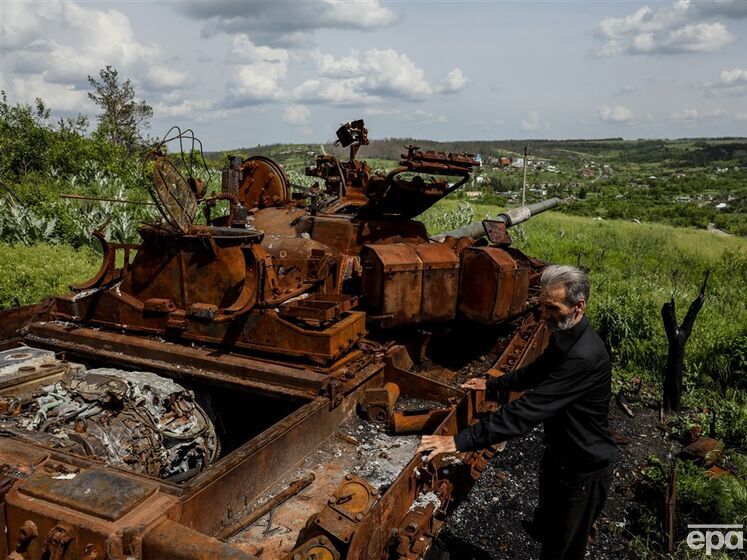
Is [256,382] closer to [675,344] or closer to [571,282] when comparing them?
[571,282]

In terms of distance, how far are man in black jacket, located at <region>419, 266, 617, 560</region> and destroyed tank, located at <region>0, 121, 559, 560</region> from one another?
2.13ft

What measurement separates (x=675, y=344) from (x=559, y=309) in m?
5.12

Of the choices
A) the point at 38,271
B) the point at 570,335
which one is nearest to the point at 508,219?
the point at 570,335

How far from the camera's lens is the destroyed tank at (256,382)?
2.94 metres

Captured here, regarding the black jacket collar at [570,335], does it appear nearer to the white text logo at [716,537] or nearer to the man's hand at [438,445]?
the man's hand at [438,445]

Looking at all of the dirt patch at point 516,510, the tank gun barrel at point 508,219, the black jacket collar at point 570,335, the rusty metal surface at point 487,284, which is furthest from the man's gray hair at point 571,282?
the tank gun barrel at point 508,219

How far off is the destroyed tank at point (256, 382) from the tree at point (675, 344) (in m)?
1.93

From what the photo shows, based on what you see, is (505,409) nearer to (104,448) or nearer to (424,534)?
(424,534)

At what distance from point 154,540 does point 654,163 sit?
387ft

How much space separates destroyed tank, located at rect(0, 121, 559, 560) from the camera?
9.64ft

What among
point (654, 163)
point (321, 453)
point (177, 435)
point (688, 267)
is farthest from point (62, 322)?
point (654, 163)

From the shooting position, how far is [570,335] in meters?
3.38

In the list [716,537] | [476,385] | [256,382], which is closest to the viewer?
[476,385]

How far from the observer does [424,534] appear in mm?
3693
